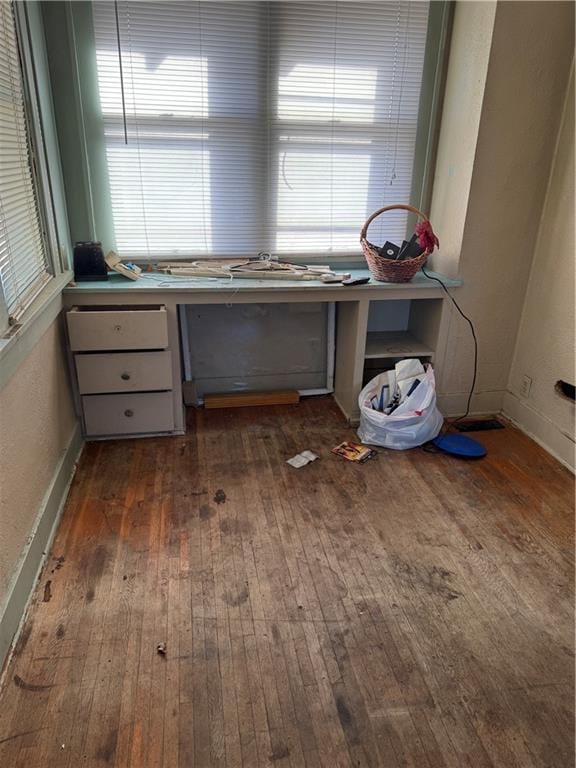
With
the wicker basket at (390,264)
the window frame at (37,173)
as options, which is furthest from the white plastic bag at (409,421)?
the window frame at (37,173)

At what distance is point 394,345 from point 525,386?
2.48 ft

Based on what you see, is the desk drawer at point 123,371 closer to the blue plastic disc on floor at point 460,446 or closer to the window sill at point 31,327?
the window sill at point 31,327

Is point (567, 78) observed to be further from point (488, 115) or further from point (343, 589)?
point (343, 589)

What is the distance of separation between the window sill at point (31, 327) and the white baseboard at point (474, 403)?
208cm

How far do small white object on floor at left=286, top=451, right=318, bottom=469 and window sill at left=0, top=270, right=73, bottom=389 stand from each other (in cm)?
125

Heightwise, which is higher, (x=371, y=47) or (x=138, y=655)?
(x=371, y=47)

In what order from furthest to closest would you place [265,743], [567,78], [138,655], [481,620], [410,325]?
1. [410,325]
2. [567,78]
3. [481,620]
4. [138,655]
5. [265,743]

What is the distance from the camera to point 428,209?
303 centimetres

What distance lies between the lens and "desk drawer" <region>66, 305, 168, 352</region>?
2.43m

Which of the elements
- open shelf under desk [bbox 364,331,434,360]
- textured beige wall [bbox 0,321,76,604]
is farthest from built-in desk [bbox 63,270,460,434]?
textured beige wall [bbox 0,321,76,604]

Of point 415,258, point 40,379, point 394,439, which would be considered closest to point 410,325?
point 415,258

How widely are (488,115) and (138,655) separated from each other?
270cm

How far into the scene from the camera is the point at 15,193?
191 centimetres

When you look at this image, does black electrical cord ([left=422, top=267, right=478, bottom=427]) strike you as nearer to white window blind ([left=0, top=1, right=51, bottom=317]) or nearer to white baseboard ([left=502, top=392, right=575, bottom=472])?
white baseboard ([left=502, top=392, right=575, bottom=472])
